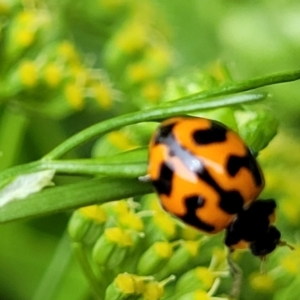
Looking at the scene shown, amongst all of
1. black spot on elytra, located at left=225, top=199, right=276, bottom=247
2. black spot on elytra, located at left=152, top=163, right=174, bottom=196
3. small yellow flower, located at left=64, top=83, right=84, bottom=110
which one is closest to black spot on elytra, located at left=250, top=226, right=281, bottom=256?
black spot on elytra, located at left=225, top=199, right=276, bottom=247

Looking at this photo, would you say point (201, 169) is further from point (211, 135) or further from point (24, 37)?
point (24, 37)

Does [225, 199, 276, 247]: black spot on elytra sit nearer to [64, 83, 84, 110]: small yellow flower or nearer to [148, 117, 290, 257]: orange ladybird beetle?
[148, 117, 290, 257]: orange ladybird beetle

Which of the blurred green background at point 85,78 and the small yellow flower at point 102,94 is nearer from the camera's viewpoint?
the blurred green background at point 85,78

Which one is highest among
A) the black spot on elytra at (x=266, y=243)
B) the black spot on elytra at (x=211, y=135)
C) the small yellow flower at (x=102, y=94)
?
the black spot on elytra at (x=211, y=135)

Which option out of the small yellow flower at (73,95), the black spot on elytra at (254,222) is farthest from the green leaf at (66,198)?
the small yellow flower at (73,95)

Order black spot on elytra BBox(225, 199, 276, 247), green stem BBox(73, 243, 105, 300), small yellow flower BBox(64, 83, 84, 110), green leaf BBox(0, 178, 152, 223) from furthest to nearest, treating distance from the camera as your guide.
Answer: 1. small yellow flower BBox(64, 83, 84, 110)
2. black spot on elytra BBox(225, 199, 276, 247)
3. green stem BBox(73, 243, 105, 300)
4. green leaf BBox(0, 178, 152, 223)

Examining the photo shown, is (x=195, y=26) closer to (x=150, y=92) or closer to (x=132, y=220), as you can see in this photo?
(x=150, y=92)

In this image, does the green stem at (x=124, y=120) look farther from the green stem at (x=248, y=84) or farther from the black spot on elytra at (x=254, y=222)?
the black spot on elytra at (x=254, y=222)
